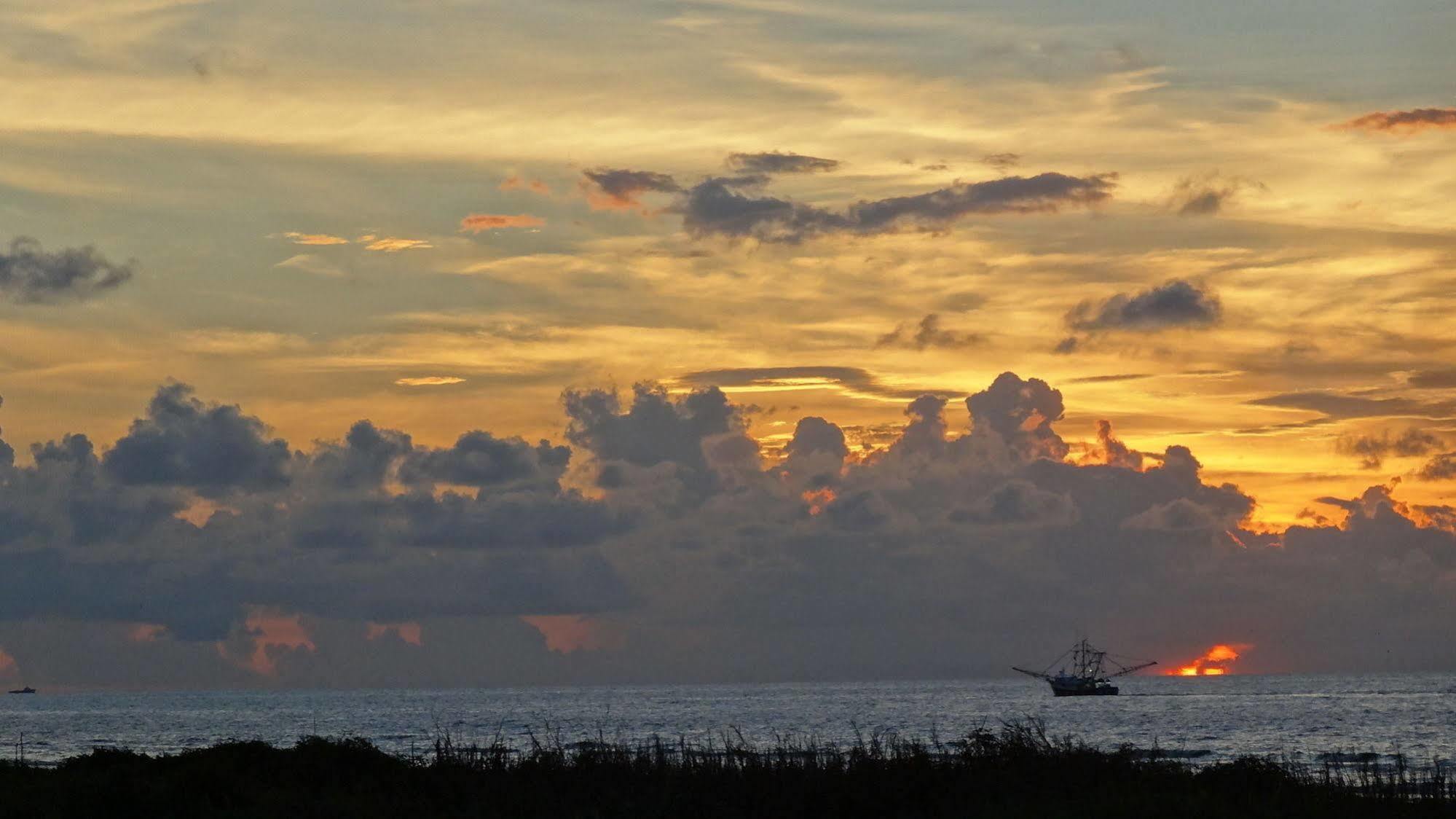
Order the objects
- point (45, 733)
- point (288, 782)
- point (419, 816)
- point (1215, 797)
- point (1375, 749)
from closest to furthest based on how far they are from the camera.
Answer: point (1215, 797) < point (419, 816) < point (288, 782) < point (1375, 749) < point (45, 733)

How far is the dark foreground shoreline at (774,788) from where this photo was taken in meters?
46.6

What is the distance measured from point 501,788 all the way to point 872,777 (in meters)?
12.7

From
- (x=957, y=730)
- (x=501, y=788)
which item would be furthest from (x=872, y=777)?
(x=957, y=730)

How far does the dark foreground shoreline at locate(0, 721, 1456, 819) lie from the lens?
46.6 m

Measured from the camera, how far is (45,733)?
185125 mm

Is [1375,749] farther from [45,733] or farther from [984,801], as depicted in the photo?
[45,733]

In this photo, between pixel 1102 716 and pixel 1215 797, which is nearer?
pixel 1215 797

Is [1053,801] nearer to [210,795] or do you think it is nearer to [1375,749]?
[210,795]

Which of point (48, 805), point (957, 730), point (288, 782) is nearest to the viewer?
point (48, 805)

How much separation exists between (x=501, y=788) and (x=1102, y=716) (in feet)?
491

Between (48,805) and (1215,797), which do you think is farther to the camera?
(48,805)

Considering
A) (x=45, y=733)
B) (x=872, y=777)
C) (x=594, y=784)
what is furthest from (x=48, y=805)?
(x=45, y=733)

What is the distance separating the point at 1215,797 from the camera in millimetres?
45719

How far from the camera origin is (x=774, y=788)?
50.0 m
